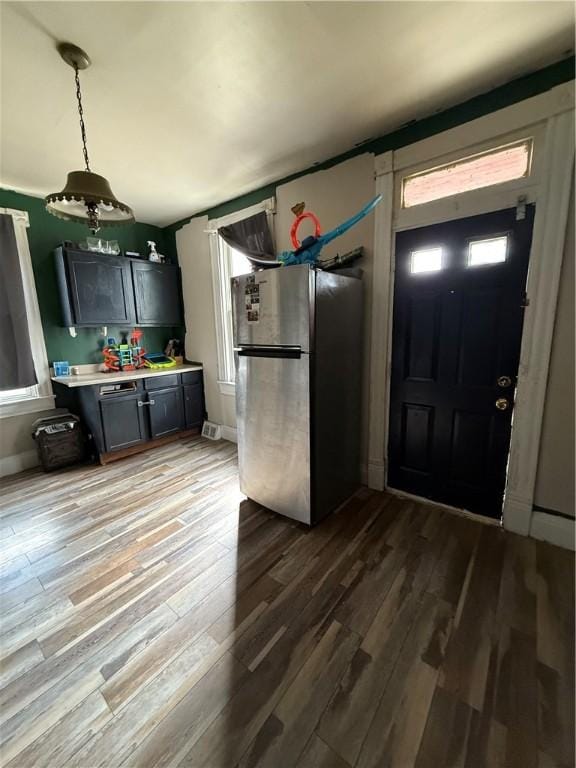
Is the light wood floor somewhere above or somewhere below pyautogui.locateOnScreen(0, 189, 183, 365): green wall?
below

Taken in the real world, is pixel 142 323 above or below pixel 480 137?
below

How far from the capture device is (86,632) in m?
1.41

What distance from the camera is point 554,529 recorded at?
1.84m

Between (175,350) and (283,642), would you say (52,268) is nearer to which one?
(175,350)

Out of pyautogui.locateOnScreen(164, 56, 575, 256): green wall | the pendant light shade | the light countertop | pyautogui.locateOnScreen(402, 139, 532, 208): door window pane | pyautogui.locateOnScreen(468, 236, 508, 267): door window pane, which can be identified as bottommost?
the light countertop

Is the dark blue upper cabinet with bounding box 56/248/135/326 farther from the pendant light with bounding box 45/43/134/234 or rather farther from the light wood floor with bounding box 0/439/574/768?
the light wood floor with bounding box 0/439/574/768

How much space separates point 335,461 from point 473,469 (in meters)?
0.95

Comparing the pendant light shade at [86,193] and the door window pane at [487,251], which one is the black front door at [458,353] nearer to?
the door window pane at [487,251]

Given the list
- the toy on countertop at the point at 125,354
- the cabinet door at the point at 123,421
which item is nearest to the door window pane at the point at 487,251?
the cabinet door at the point at 123,421

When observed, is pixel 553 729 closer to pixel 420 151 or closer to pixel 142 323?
pixel 420 151

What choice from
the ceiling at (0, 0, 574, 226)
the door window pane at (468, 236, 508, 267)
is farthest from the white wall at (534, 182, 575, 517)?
the ceiling at (0, 0, 574, 226)

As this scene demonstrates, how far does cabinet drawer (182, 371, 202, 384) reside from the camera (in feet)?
12.2

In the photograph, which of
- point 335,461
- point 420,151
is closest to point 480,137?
point 420,151

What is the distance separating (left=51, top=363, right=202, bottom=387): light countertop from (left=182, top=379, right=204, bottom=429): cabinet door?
24cm
